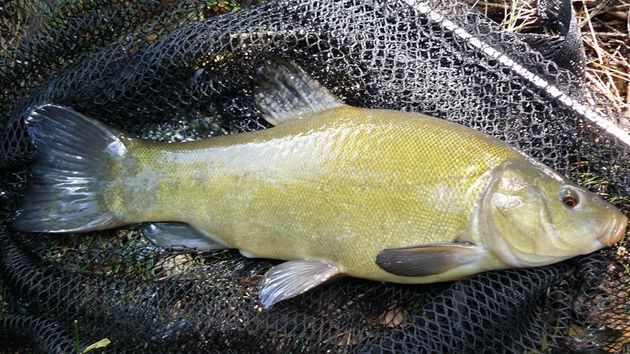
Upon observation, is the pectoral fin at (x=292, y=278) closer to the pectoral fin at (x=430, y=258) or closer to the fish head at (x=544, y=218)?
the pectoral fin at (x=430, y=258)

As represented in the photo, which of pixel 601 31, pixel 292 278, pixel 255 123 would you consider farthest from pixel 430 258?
pixel 601 31

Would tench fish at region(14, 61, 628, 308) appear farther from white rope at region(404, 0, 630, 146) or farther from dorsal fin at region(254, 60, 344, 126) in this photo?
white rope at region(404, 0, 630, 146)

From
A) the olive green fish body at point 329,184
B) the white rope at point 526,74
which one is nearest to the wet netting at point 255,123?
the white rope at point 526,74

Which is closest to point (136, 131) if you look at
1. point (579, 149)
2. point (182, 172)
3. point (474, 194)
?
point (182, 172)

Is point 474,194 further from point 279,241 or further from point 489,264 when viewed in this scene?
point 279,241

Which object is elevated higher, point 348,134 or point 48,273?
point 348,134

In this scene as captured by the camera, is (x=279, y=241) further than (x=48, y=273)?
No

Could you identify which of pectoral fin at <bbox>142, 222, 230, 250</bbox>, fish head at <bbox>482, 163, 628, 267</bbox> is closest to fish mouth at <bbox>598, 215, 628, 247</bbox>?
fish head at <bbox>482, 163, 628, 267</bbox>
